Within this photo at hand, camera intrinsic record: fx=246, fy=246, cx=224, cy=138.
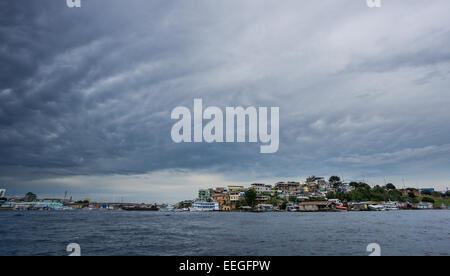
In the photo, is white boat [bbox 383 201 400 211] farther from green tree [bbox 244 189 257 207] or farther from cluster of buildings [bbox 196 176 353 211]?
green tree [bbox 244 189 257 207]

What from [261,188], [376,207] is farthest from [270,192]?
[376,207]

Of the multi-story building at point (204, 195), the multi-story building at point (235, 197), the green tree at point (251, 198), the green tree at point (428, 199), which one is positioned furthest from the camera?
the multi-story building at point (204, 195)

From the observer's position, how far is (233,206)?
10075 centimetres

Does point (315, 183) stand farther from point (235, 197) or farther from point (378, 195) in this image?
point (235, 197)

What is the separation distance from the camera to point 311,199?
106 m

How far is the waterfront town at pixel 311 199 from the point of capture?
94.8 m

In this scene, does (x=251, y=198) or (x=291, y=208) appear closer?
(x=291, y=208)

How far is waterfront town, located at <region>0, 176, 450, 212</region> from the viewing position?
9475cm

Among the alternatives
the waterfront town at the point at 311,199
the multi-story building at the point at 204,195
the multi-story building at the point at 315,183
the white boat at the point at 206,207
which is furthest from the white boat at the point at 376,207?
the multi-story building at the point at 204,195

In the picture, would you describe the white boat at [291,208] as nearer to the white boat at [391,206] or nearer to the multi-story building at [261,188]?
the multi-story building at [261,188]

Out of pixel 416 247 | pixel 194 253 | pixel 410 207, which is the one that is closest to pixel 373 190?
pixel 410 207
